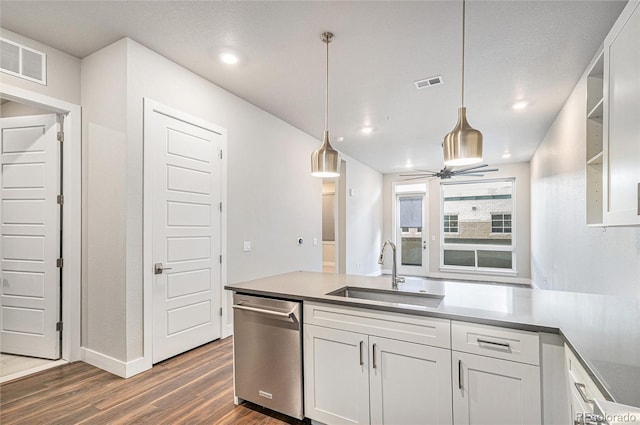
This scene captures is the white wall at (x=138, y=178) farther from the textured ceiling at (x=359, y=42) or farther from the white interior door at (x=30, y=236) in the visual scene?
the white interior door at (x=30, y=236)

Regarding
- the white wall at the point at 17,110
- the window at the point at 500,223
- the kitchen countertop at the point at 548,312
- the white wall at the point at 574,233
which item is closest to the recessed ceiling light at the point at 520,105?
the white wall at the point at 574,233

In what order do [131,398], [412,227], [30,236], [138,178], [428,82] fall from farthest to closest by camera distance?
[412,227] → [428,82] → [30,236] → [138,178] → [131,398]

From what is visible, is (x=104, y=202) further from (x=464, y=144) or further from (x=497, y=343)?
(x=497, y=343)

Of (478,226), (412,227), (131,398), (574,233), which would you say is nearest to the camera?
(131,398)

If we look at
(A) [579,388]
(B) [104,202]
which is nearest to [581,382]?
(A) [579,388]

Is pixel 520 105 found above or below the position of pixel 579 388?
above

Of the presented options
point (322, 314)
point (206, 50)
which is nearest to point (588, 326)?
point (322, 314)

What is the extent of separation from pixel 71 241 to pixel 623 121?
161 inches

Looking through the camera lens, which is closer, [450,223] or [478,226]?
[478,226]

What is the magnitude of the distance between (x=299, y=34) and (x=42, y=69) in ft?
7.43

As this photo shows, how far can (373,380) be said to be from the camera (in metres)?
1.77

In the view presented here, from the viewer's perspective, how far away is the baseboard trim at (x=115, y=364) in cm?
259

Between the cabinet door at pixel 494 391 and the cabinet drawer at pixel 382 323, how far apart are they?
13 centimetres

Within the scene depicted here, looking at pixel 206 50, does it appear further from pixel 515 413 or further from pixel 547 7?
pixel 515 413
